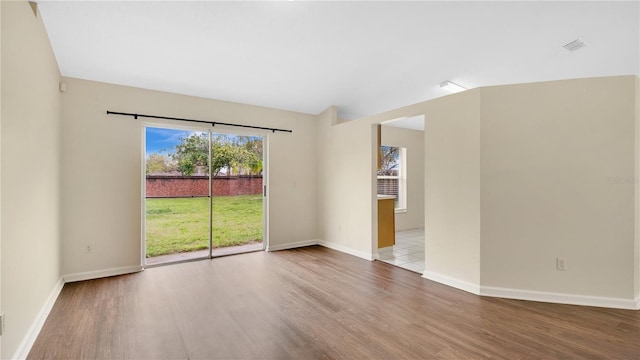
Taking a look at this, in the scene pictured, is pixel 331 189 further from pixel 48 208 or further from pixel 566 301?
pixel 48 208

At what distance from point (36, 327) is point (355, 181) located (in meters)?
4.07

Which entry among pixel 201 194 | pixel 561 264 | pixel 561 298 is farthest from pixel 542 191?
pixel 201 194

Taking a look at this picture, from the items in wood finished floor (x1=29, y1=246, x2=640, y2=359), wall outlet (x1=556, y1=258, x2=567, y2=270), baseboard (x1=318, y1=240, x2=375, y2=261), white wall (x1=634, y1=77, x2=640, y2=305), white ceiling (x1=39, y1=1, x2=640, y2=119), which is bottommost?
wood finished floor (x1=29, y1=246, x2=640, y2=359)

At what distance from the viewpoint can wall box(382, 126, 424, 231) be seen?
709cm

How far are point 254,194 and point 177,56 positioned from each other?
8.21 feet

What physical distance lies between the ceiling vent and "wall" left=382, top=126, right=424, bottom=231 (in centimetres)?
368

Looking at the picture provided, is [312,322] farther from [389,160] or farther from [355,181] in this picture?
[389,160]

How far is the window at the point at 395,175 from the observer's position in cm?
705

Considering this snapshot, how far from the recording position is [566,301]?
2885 millimetres

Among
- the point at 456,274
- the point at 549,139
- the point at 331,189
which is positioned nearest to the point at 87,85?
the point at 331,189

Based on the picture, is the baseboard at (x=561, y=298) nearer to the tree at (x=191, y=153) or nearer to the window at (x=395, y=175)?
the window at (x=395, y=175)

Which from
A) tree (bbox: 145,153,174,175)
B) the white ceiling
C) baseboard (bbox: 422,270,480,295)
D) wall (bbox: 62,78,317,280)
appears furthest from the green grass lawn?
baseboard (bbox: 422,270,480,295)

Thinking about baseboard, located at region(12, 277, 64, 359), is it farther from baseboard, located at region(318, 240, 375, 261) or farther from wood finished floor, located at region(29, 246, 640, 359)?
baseboard, located at region(318, 240, 375, 261)

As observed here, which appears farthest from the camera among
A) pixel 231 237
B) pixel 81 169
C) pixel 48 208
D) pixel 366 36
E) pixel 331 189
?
pixel 331 189
